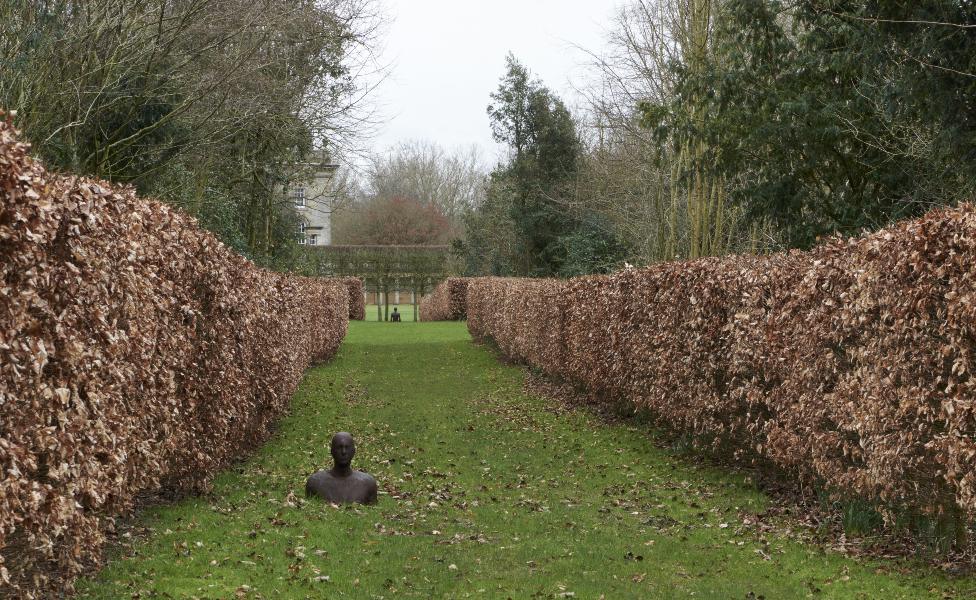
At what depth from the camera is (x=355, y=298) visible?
47.4 m

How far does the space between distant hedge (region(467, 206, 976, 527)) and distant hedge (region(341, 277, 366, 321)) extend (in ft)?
115

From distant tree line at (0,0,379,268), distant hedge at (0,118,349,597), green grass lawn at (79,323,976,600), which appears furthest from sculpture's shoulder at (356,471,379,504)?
distant tree line at (0,0,379,268)

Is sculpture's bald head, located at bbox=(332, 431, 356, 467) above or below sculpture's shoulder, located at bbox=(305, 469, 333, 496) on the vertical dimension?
above

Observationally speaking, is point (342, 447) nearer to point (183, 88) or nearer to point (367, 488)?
point (367, 488)

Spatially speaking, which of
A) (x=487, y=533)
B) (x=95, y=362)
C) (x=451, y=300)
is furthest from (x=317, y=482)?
(x=451, y=300)

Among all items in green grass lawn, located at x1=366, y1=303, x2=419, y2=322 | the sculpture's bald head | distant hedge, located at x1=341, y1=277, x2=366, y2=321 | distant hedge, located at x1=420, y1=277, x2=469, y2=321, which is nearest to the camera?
the sculpture's bald head

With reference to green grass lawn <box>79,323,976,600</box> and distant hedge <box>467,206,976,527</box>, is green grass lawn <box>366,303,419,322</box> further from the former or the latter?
distant hedge <box>467,206,976,527</box>

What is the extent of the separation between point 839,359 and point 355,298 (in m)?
41.5

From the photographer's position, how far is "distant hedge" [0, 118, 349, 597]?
4250mm

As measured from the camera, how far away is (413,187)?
7625 cm

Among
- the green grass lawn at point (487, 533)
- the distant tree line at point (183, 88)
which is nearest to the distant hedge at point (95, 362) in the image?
the green grass lawn at point (487, 533)

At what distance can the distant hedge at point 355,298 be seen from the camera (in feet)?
152

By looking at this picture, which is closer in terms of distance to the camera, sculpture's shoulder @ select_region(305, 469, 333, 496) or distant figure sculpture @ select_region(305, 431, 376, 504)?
distant figure sculpture @ select_region(305, 431, 376, 504)

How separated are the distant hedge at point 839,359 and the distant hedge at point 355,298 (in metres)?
34.9
